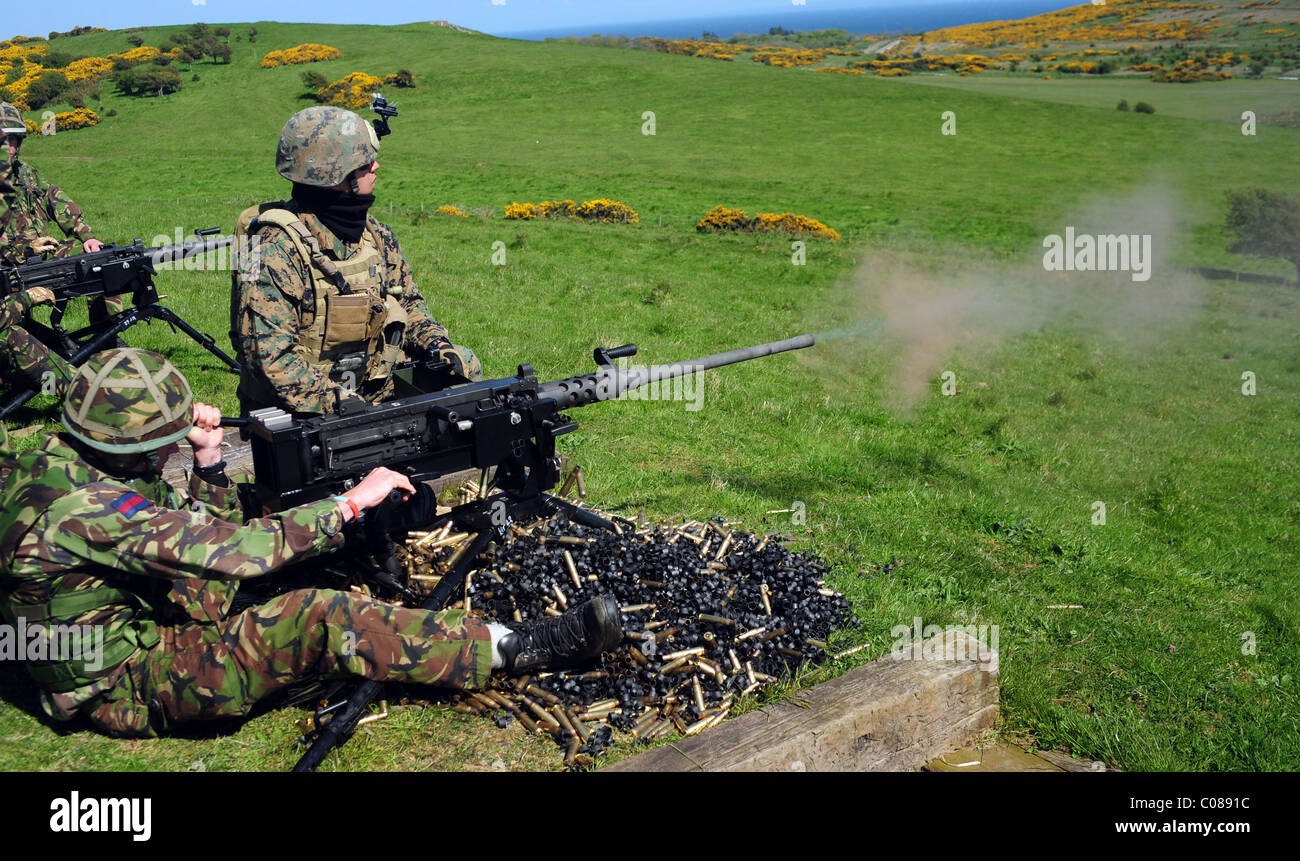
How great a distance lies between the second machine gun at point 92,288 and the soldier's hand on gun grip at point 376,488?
6.36 metres

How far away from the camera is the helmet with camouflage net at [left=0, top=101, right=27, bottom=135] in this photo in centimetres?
1077

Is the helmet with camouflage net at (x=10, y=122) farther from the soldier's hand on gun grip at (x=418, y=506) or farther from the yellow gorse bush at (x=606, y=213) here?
the yellow gorse bush at (x=606, y=213)

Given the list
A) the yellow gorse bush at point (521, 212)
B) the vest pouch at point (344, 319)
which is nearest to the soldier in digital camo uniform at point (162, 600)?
the vest pouch at point (344, 319)

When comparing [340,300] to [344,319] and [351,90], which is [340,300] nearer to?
[344,319]

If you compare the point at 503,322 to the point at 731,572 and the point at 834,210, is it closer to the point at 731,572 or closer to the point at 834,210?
the point at 731,572

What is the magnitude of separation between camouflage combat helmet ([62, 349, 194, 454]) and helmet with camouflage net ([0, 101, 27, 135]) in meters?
8.42

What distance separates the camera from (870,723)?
5.39 m

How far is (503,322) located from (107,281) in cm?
568

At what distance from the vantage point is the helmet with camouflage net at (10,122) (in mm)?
10773

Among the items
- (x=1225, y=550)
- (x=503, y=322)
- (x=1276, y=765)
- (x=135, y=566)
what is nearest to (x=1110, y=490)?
(x=1225, y=550)

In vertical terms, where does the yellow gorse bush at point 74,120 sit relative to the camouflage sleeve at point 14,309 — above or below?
above

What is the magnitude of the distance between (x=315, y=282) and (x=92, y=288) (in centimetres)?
553

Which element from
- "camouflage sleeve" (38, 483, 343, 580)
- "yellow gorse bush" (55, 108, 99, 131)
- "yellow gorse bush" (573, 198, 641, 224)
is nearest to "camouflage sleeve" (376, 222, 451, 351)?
"camouflage sleeve" (38, 483, 343, 580)

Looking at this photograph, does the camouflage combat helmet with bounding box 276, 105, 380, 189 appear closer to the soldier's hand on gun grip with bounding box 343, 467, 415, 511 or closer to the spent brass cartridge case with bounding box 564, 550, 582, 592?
the soldier's hand on gun grip with bounding box 343, 467, 415, 511
